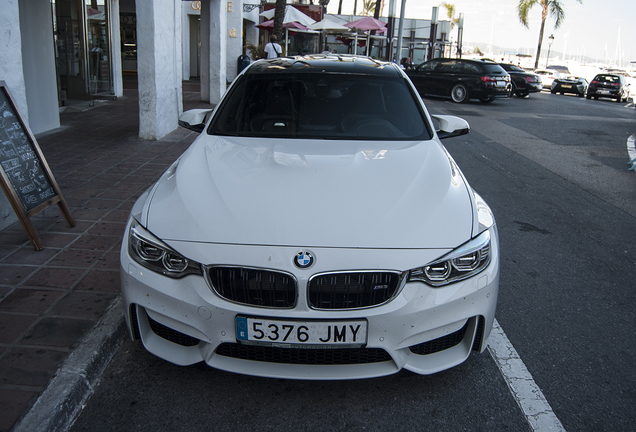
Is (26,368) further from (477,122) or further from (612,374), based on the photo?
(477,122)

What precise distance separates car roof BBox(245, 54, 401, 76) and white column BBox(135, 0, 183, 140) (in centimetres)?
490

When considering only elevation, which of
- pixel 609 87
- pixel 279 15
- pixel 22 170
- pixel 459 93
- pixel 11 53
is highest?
pixel 279 15

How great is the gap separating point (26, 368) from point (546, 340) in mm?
2708

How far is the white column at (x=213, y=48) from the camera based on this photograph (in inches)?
Answer: 519

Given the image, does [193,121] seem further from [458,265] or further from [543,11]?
[543,11]

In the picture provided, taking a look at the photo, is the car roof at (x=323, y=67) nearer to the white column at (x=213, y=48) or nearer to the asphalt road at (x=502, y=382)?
the asphalt road at (x=502, y=382)

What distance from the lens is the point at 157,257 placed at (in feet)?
7.82

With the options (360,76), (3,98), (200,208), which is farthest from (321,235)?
(3,98)

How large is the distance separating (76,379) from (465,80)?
19.0 metres

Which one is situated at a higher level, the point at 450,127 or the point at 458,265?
the point at 450,127

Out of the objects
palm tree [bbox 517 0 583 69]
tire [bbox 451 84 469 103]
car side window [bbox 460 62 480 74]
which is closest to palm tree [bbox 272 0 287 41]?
tire [bbox 451 84 469 103]

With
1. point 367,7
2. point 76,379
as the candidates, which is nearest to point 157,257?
point 76,379

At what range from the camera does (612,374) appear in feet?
9.07

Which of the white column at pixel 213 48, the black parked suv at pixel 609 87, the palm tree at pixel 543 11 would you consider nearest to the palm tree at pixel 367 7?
the palm tree at pixel 543 11
